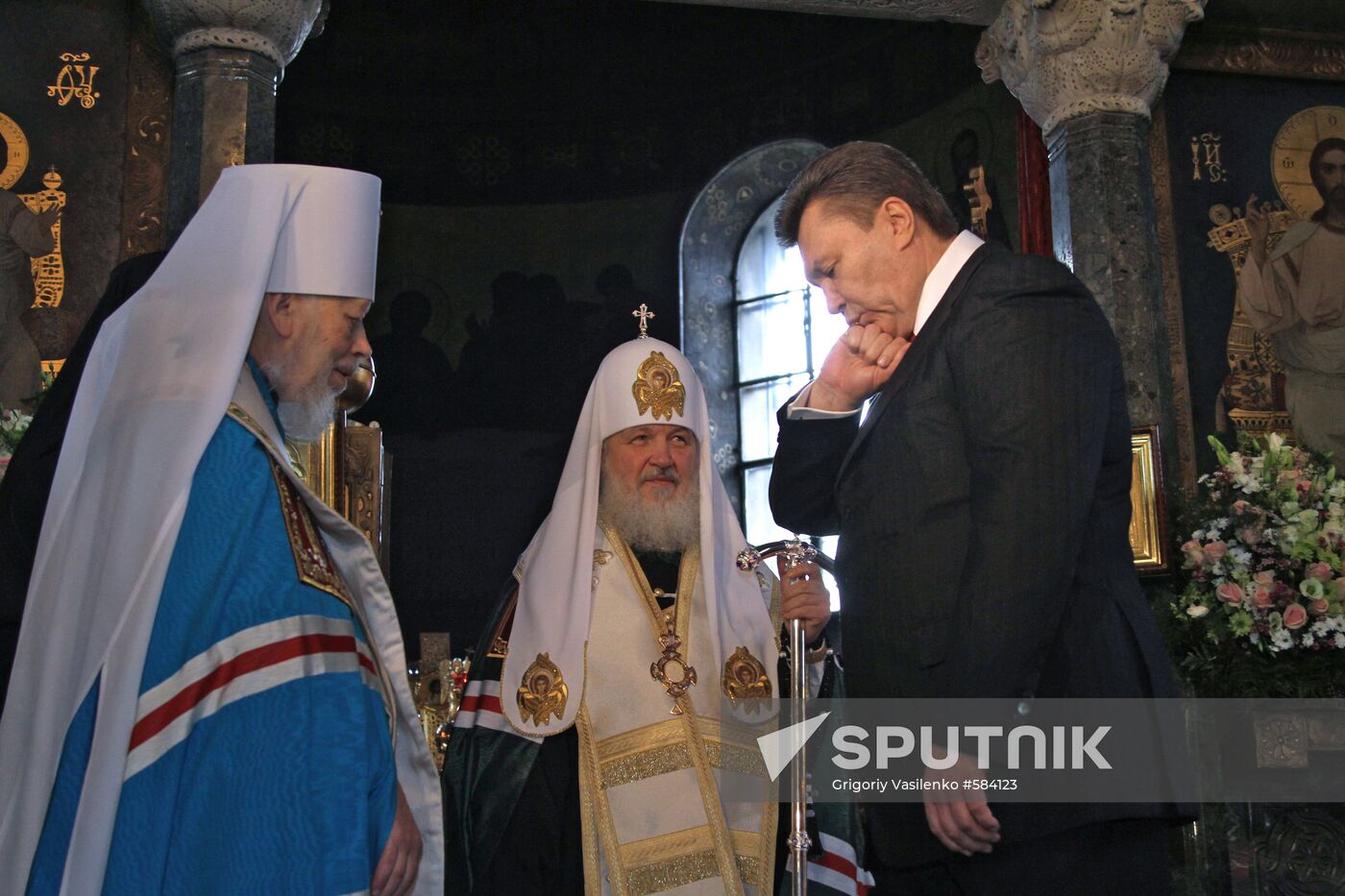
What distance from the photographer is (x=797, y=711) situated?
3.46 meters

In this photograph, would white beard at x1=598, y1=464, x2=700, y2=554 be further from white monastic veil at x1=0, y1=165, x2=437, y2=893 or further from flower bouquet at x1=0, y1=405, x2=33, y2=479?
flower bouquet at x1=0, y1=405, x2=33, y2=479

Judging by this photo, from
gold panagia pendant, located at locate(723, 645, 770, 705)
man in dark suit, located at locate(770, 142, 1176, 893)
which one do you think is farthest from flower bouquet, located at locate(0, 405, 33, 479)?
man in dark suit, located at locate(770, 142, 1176, 893)

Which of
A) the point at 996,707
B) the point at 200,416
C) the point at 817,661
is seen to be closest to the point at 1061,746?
the point at 996,707

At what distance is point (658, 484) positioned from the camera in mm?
4789

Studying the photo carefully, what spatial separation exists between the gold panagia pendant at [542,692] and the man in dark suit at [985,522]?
1743 millimetres

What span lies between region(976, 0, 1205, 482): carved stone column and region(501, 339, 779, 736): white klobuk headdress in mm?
2523

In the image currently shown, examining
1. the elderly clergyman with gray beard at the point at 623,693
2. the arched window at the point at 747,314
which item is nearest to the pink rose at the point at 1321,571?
the elderly clergyman with gray beard at the point at 623,693

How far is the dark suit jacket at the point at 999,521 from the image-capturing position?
2.35m

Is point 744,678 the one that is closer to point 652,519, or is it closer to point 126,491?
point 652,519

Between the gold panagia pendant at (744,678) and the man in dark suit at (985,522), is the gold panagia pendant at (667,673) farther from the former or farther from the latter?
the man in dark suit at (985,522)

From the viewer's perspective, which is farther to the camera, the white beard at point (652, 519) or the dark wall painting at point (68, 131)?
the dark wall painting at point (68, 131)

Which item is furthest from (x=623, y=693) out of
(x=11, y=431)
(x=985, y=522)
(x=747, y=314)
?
(x=747, y=314)

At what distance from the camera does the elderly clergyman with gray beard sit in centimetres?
420

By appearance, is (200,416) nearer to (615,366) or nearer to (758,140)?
(615,366)
